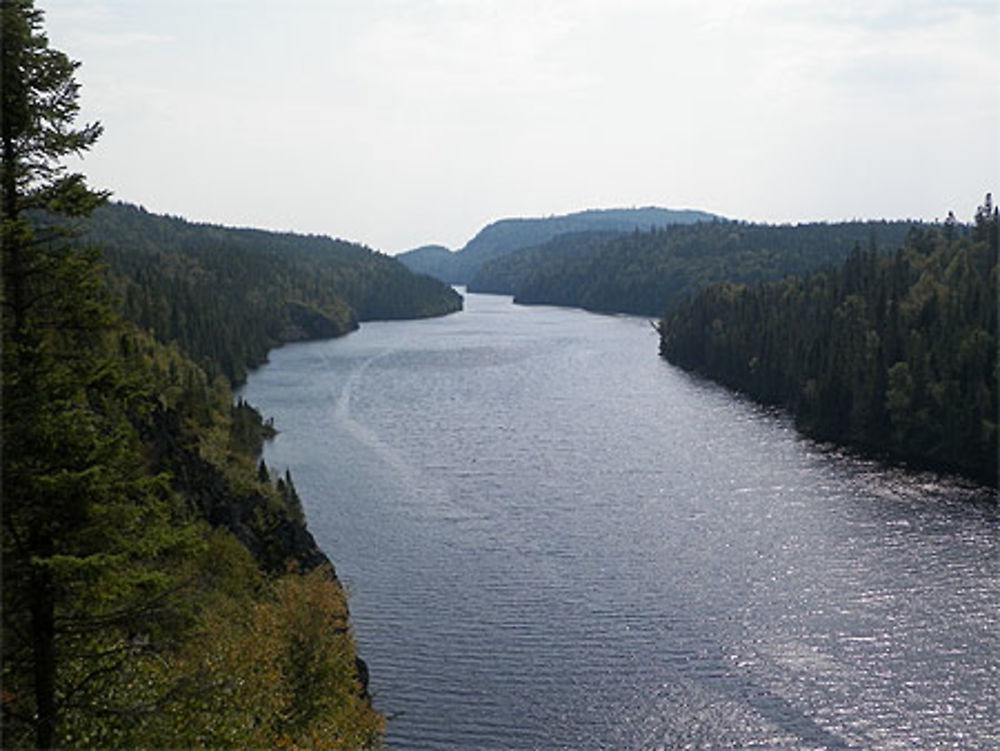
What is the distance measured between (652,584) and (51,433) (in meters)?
49.6

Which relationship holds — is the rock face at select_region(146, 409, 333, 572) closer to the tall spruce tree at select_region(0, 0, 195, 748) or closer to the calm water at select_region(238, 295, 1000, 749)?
the calm water at select_region(238, 295, 1000, 749)

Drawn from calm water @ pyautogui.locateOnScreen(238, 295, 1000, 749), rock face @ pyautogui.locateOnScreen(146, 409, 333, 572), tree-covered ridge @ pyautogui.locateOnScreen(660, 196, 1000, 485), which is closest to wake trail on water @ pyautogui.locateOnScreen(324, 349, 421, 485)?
calm water @ pyautogui.locateOnScreen(238, 295, 1000, 749)

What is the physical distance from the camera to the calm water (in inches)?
1812

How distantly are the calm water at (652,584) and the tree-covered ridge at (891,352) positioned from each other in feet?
28.6

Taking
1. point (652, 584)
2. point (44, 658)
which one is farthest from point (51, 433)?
point (652, 584)

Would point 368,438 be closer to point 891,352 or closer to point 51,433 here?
→ point 891,352

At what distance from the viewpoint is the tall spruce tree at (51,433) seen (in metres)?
17.9

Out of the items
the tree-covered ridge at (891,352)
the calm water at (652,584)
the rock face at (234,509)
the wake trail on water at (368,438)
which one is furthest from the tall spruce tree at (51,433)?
the tree-covered ridge at (891,352)

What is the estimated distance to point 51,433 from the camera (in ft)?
58.1

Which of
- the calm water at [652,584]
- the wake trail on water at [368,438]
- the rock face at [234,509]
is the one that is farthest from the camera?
the wake trail on water at [368,438]

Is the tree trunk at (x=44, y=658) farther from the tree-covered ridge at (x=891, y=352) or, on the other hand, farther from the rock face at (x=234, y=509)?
the tree-covered ridge at (x=891, y=352)

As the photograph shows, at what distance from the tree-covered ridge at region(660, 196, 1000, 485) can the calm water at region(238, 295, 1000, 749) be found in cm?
871

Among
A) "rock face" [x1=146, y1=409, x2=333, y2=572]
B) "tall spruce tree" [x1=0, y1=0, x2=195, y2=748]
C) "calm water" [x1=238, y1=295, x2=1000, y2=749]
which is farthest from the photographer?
"rock face" [x1=146, y1=409, x2=333, y2=572]

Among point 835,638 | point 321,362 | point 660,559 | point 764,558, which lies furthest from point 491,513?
point 321,362
